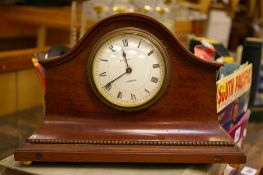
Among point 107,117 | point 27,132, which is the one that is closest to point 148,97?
point 107,117

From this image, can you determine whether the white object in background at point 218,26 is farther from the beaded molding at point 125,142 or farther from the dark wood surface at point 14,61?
the beaded molding at point 125,142

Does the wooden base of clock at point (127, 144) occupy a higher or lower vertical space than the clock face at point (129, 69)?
lower

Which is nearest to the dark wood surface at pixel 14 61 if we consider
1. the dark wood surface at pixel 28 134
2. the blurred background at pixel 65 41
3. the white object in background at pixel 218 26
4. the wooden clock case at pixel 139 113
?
the blurred background at pixel 65 41

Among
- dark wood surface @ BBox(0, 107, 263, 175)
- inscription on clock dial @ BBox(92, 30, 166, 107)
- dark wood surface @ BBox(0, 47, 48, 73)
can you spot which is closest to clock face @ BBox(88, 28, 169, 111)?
inscription on clock dial @ BBox(92, 30, 166, 107)

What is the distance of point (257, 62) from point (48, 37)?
1.05 metres

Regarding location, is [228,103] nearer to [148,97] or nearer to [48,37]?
[148,97]

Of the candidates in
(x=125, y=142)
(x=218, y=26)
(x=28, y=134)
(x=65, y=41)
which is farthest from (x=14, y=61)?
(x=218, y=26)

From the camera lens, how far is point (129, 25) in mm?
683

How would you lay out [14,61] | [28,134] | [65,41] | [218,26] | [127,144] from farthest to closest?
[218,26] < [65,41] < [14,61] < [28,134] < [127,144]

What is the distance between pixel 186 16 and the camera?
174 cm

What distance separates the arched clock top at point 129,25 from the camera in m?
0.68

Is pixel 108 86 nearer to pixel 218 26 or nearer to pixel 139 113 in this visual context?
pixel 139 113

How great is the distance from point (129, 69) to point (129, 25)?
8cm

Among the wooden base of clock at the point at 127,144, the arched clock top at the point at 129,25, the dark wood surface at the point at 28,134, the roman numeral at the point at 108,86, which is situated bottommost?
the dark wood surface at the point at 28,134
